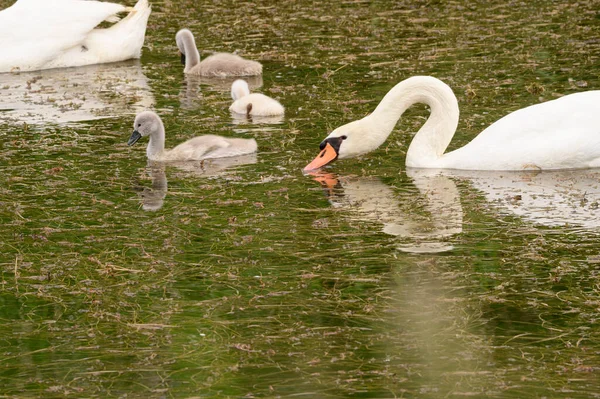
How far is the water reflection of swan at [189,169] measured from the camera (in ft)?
30.0

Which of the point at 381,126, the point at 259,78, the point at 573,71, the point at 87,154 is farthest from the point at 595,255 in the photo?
the point at 259,78

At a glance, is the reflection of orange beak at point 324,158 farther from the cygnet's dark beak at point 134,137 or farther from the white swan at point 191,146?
the cygnet's dark beak at point 134,137

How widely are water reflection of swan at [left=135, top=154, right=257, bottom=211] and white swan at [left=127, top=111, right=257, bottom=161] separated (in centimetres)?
5

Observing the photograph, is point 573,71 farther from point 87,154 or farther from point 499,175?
point 87,154

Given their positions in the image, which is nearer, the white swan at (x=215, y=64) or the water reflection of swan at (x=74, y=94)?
the water reflection of swan at (x=74, y=94)

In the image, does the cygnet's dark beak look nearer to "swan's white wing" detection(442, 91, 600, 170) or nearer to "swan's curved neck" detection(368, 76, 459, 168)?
"swan's curved neck" detection(368, 76, 459, 168)

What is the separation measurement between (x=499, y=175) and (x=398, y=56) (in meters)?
4.70

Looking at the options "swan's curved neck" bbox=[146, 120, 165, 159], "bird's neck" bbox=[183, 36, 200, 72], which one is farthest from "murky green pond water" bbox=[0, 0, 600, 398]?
"bird's neck" bbox=[183, 36, 200, 72]

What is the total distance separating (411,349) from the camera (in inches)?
235

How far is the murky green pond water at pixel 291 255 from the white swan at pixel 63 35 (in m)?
1.37

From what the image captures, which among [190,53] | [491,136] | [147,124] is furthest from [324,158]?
[190,53]

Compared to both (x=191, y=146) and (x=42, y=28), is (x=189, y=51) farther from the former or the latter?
(x=191, y=146)

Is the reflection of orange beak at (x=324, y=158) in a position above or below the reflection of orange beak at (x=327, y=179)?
above

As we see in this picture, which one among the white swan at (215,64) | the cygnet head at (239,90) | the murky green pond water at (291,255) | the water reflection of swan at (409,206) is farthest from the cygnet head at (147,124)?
the white swan at (215,64)
